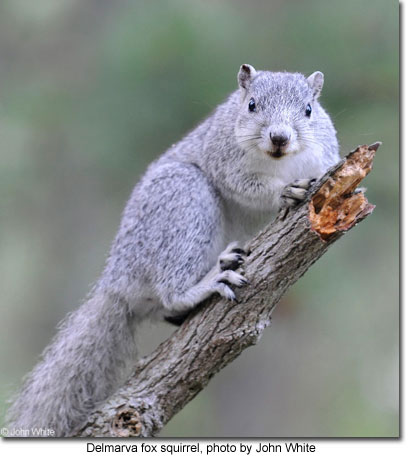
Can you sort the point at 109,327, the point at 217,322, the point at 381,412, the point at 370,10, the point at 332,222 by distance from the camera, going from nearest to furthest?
the point at 332,222 → the point at 217,322 → the point at 109,327 → the point at 370,10 → the point at 381,412

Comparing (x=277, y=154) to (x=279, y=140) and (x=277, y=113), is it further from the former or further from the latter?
(x=277, y=113)

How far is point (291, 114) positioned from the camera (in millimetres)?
3496

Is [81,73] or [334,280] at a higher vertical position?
[81,73]

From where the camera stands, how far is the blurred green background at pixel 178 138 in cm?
526

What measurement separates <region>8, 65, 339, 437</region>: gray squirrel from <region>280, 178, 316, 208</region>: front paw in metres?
0.26

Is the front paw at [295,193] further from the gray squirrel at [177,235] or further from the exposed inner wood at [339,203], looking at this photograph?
the gray squirrel at [177,235]

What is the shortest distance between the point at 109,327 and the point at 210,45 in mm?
2471

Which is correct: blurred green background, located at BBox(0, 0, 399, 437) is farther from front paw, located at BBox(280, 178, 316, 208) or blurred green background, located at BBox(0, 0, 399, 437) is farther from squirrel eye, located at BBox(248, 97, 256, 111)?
front paw, located at BBox(280, 178, 316, 208)

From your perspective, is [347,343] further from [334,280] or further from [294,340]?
[334,280]

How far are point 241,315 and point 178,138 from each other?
7.81 ft

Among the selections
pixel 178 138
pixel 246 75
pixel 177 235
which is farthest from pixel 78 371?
pixel 178 138

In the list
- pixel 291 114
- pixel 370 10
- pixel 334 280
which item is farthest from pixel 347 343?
pixel 291 114

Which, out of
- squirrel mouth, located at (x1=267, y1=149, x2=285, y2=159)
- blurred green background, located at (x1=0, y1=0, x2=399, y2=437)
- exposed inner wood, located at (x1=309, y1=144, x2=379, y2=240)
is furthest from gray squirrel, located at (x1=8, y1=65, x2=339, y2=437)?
blurred green background, located at (x1=0, y1=0, x2=399, y2=437)

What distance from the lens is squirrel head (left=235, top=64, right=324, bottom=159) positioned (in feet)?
11.0
